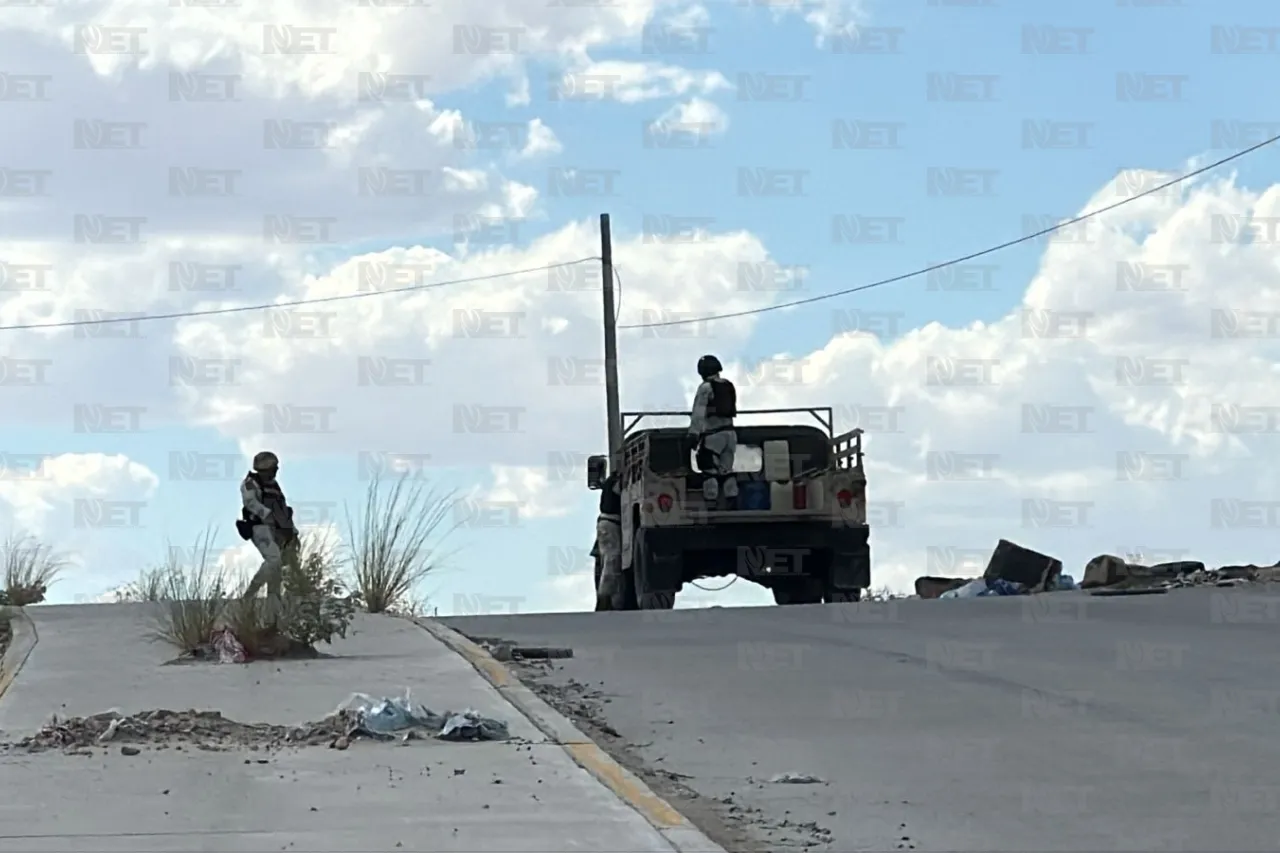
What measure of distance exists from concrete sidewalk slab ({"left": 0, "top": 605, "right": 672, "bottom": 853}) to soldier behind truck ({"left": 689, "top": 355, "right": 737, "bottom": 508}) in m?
9.20

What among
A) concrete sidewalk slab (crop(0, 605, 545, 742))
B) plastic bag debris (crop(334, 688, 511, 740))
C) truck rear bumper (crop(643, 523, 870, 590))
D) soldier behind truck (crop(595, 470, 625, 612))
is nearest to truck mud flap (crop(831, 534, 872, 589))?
truck rear bumper (crop(643, 523, 870, 590))

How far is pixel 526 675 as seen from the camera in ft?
46.0

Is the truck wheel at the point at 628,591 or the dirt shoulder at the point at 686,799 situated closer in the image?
the dirt shoulder at the point at 686,799

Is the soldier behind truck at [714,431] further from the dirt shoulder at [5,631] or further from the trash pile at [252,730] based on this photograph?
the trash pile at [252,730]

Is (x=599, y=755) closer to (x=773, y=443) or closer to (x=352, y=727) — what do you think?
(x=352, y=727)

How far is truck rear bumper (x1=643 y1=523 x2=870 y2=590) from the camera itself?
2297 centimetres

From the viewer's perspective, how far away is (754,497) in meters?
23.3

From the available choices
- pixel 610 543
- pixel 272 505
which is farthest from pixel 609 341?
pixel 272 505

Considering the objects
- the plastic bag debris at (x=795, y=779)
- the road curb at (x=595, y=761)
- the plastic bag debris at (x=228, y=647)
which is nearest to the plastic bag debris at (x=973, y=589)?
the road curb at (x=595, y=761)

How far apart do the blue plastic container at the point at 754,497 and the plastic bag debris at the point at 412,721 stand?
40.3 ft

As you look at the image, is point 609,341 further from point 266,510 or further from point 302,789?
point 302,789

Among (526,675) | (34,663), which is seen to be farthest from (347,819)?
(34,663)

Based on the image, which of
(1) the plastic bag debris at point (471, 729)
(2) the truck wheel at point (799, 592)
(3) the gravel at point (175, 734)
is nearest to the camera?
(3) the gravel at point (175, 734)

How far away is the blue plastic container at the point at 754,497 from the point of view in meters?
23.3
